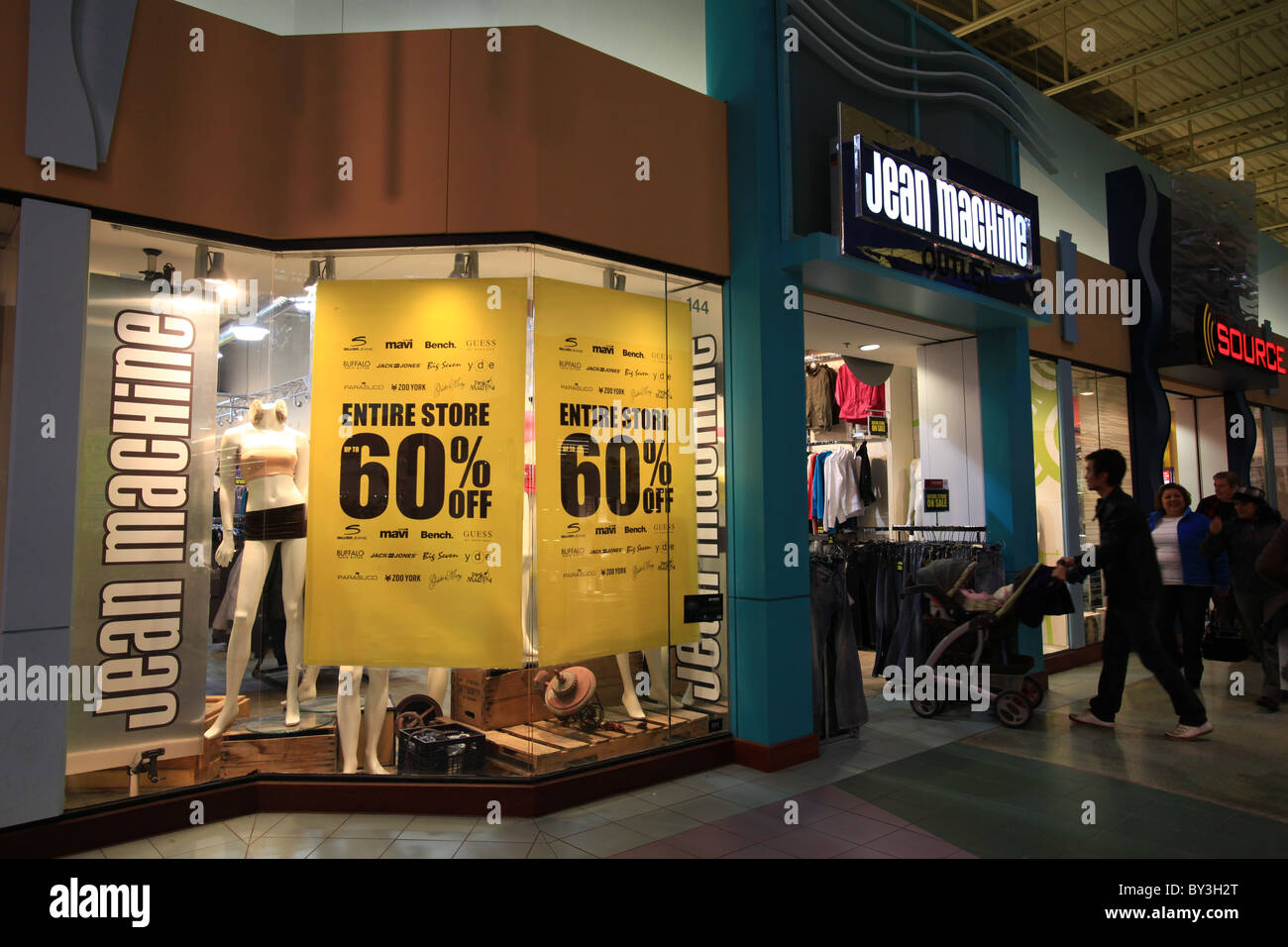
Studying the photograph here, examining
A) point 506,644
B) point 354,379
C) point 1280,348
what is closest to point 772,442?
point 506,644

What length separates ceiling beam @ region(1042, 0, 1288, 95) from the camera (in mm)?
8789

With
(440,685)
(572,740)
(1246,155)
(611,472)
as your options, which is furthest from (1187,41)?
(440,685)

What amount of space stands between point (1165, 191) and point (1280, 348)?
112 inches

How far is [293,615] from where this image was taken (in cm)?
394

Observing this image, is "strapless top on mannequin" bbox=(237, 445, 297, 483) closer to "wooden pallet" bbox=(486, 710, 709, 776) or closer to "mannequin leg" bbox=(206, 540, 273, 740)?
"mannequin leg" bbox=(206, 540, 273, 740)

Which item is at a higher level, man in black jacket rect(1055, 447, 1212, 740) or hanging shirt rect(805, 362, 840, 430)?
hanging shirt rect(805, 362, 840, 430)

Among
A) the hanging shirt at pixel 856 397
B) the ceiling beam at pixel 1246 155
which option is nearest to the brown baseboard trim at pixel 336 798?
the hanging shirt at pixel 856 397

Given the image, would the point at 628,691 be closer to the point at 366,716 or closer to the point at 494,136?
the point at 366,716

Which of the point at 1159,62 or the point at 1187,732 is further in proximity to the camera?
the point at 1159,62

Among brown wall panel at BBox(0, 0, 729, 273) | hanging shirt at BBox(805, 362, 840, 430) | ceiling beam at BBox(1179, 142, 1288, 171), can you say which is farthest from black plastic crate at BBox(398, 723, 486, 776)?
ceiling beam at BBox(1179, 142, 1288, 171)

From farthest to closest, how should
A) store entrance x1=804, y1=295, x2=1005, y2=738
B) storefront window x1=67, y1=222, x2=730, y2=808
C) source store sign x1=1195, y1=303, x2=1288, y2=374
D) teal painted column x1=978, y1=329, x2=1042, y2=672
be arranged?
1. source store sign x1=1195, y1=303, x2=1288, y2=374
2. teal painted column x1=978, y1=329, x2=1042, y2=672
3. store entrance x1=804, y1=295, x2=1005, y2=738
4. storefront window x1=67, y1=222, x2=730, y2=808

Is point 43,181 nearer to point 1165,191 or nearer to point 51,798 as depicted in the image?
point 51,798

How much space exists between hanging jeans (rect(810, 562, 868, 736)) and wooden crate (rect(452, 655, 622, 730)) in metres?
1.79

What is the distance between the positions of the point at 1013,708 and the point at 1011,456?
214cm
